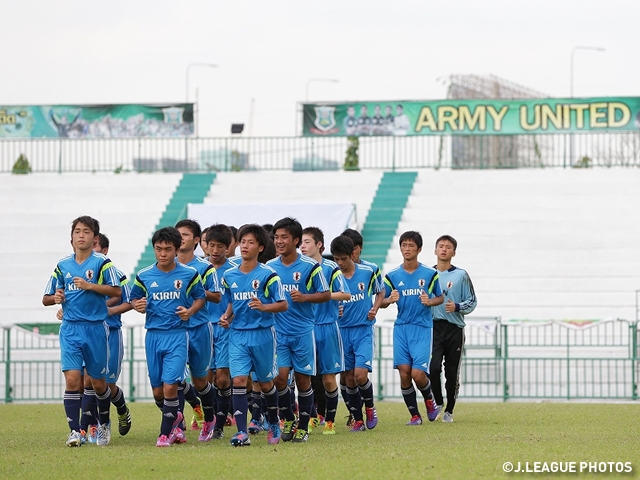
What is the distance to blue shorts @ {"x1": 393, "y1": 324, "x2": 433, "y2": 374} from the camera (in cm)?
1380

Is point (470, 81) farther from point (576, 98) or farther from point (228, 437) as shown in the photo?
point (228, 437)

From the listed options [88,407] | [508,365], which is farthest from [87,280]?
[508,365]

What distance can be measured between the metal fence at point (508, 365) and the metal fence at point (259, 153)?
1378cm

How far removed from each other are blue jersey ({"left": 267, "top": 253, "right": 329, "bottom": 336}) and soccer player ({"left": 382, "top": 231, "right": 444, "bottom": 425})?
2.25 metres

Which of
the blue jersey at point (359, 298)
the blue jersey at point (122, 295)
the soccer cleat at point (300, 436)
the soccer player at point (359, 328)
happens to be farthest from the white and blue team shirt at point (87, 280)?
the blue jersey at point (359, 298)

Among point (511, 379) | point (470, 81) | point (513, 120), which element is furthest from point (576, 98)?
point (470, 81)

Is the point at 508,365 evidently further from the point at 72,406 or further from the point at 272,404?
the point at 72,406

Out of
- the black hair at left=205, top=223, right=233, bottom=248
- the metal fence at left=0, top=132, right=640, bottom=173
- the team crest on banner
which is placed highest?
the team crest on banner

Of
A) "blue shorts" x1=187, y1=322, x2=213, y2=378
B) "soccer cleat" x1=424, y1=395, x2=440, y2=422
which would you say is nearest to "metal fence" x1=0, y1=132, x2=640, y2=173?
"soccer cleat" x1=424, y1=395, x2=440, y2=422

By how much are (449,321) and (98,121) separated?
23556mm

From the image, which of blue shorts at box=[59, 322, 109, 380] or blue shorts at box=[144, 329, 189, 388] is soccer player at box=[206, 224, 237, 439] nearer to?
blue shorts at box=[144, 329, 189, 388]

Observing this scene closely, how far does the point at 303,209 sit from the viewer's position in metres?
30.1

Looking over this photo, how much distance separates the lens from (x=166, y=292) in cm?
1127

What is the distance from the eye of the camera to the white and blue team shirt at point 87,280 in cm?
1135
